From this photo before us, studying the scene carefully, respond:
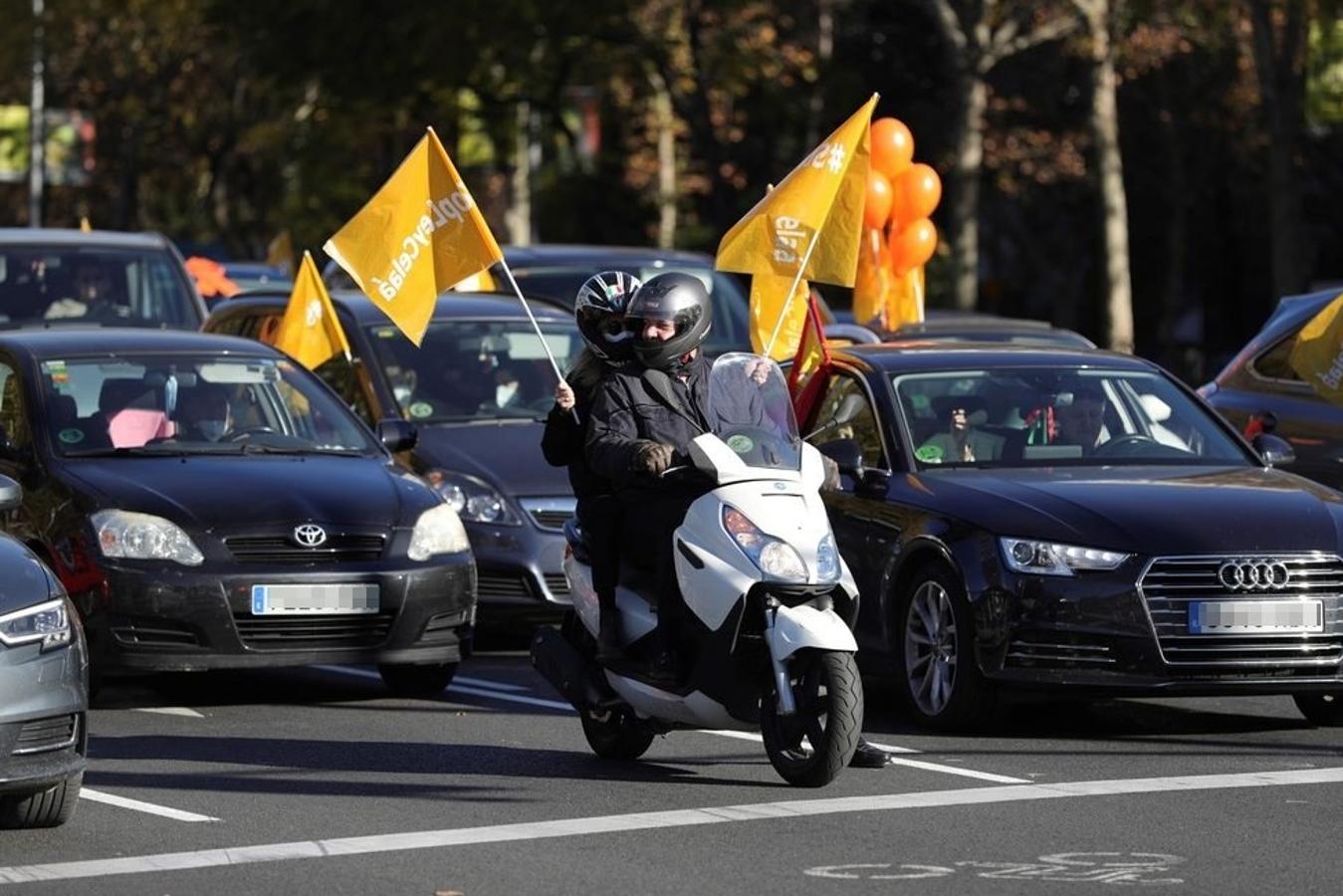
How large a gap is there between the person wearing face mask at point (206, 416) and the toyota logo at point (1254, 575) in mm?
4675

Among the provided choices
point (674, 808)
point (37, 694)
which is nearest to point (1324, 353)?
point (674, 808)

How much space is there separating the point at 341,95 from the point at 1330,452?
93.4ft

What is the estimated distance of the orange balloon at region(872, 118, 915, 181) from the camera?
2144cm

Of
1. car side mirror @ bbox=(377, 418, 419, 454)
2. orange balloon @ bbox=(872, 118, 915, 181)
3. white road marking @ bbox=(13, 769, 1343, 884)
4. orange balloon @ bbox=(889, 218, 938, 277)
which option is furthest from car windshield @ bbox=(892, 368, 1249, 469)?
orange balloon @ bbox=(872, 118, 915, 181)

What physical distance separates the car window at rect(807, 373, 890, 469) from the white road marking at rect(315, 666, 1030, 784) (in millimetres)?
1335

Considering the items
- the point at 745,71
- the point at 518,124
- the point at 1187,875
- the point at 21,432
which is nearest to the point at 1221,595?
the point at 1187,875

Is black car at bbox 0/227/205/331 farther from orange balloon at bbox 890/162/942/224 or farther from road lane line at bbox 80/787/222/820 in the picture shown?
road lane line at bbox 80/787/222/820

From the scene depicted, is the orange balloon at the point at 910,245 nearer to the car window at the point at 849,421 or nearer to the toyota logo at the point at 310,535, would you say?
the car window at the point at 849,421

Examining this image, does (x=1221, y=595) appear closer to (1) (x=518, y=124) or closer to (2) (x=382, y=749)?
(2) (x=382, y=749)

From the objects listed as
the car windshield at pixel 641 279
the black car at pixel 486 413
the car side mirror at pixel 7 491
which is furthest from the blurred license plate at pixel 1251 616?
the car windshield at pixel 641 279

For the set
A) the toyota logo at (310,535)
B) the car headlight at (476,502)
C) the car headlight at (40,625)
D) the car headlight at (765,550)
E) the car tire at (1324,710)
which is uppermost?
the car headlight at (765,550)

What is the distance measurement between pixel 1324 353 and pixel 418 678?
4796 mm

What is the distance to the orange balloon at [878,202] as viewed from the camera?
20.3 meters

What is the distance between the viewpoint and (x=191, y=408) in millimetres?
13172
